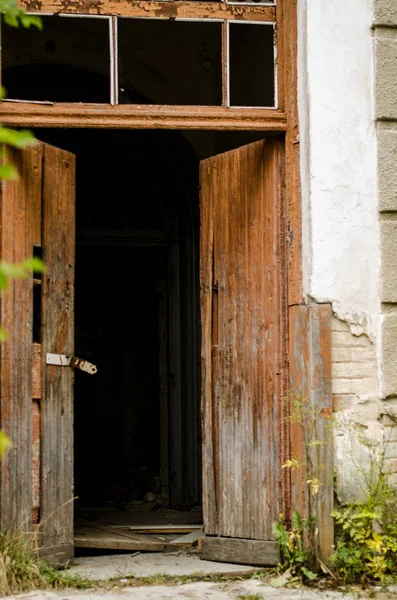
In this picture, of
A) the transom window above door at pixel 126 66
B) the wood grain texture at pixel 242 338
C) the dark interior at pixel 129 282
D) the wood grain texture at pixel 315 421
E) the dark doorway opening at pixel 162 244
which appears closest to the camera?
the wood grain texture at pixel 315 421

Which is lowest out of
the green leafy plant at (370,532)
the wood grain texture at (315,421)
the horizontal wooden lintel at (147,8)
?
the green leafy plant at (370,532)

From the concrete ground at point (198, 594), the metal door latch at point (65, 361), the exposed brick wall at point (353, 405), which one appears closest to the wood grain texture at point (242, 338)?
the exposed brick wall at point (353, 405)

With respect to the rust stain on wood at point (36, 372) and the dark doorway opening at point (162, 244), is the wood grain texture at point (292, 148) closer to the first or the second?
the rust stain on wood at point (36, 372)

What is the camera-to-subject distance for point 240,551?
16.8 ft

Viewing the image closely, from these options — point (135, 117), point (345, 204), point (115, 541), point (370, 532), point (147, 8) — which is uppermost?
point (147, 8)

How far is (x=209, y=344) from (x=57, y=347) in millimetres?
976

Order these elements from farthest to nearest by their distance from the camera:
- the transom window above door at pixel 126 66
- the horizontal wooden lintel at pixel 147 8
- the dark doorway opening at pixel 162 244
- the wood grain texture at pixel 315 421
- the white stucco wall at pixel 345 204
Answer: the dark doorway opening at pixel 162 244 < the transom window above door at pixel 126 66 < the horizontal wooden lintel at pixel 147 8 < the white stucco wall at pixel 345 204 < the wood grain texture at pixel 315 421

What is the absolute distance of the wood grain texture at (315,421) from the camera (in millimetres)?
4761

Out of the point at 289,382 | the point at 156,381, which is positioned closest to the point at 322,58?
the point at 289,382

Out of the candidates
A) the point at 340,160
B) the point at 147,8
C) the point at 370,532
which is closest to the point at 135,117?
the point at 147,8

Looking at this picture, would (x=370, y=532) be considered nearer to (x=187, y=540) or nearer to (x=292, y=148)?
(x=187, y=540)

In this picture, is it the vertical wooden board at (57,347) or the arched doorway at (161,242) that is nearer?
the vertical wooden board at (57,347)

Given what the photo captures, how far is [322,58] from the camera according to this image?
4.97m

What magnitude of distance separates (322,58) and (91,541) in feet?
10.9
